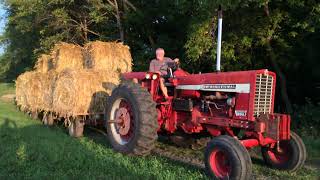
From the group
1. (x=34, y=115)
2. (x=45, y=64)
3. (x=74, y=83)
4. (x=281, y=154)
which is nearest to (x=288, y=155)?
(x=281, y=154)

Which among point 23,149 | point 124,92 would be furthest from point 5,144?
point 124,92

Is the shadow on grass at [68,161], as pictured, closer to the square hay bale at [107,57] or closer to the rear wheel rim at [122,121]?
the rear wheel rim at [122,121]

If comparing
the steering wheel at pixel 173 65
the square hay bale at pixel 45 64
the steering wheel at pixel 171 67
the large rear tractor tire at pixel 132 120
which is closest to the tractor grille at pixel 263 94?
the large rear tractor tire at pixel 132 120

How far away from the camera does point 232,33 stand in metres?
13.9

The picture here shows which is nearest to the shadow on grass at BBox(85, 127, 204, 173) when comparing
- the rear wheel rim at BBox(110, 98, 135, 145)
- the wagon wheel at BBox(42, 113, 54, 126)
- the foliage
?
the rear wheel rim at BBox(110, 98, 135, 145)

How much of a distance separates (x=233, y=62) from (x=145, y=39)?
24.1 feet

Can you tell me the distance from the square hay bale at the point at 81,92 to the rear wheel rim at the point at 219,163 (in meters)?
4.84

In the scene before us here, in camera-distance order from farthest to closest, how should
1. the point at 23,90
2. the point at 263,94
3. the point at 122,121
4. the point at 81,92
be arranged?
the point at 23,90 < the point at 81,92 < the point at 122,121 < the point at 263,94

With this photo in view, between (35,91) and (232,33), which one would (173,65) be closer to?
(232,33)

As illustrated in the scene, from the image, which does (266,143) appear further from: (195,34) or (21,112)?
(21,112)

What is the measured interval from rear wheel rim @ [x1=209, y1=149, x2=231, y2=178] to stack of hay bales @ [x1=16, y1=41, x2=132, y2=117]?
485 centimetres

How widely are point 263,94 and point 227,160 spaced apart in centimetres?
127

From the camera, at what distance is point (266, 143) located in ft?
24.2

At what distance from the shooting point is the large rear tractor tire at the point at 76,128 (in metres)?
11.1
